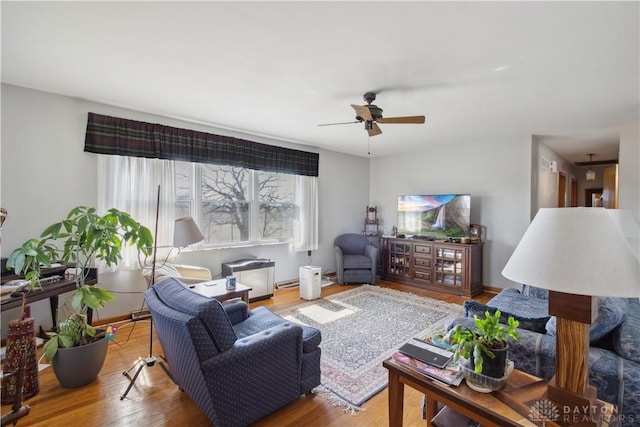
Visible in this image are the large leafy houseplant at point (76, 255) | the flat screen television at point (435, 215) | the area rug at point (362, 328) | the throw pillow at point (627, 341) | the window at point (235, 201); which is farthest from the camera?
the flat screen television at point (435, 215)

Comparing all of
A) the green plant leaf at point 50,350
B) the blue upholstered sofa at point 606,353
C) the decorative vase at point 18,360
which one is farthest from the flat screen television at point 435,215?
the decorative vase at point 18,360

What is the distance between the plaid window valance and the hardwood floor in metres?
2.26

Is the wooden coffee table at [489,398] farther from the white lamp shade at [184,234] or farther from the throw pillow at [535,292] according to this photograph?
the throw pillow at [535,292]

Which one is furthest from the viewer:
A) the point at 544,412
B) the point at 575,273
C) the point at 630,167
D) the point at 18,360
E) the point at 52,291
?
the point at 630,167

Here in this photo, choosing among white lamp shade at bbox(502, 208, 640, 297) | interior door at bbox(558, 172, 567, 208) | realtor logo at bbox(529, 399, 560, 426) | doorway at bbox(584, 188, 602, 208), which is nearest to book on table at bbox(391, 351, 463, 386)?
realtor logo at bbox(529, 399, 560, 426)

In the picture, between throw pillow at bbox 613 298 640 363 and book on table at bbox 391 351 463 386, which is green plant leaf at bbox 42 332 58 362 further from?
throw pillow at bbox 613 298 640 363

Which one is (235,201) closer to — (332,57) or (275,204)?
(275,204)

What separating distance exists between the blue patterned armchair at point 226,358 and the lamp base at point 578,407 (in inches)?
53.5

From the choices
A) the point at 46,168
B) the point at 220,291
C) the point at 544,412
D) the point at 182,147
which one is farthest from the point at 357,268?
the point at 46,168

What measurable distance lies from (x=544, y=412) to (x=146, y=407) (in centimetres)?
227

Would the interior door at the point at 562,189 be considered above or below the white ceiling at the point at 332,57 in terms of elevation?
below

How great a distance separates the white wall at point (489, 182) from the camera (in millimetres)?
4469

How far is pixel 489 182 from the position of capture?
15.6 ft

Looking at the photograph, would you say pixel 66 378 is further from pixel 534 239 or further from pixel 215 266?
pixel 534 239
